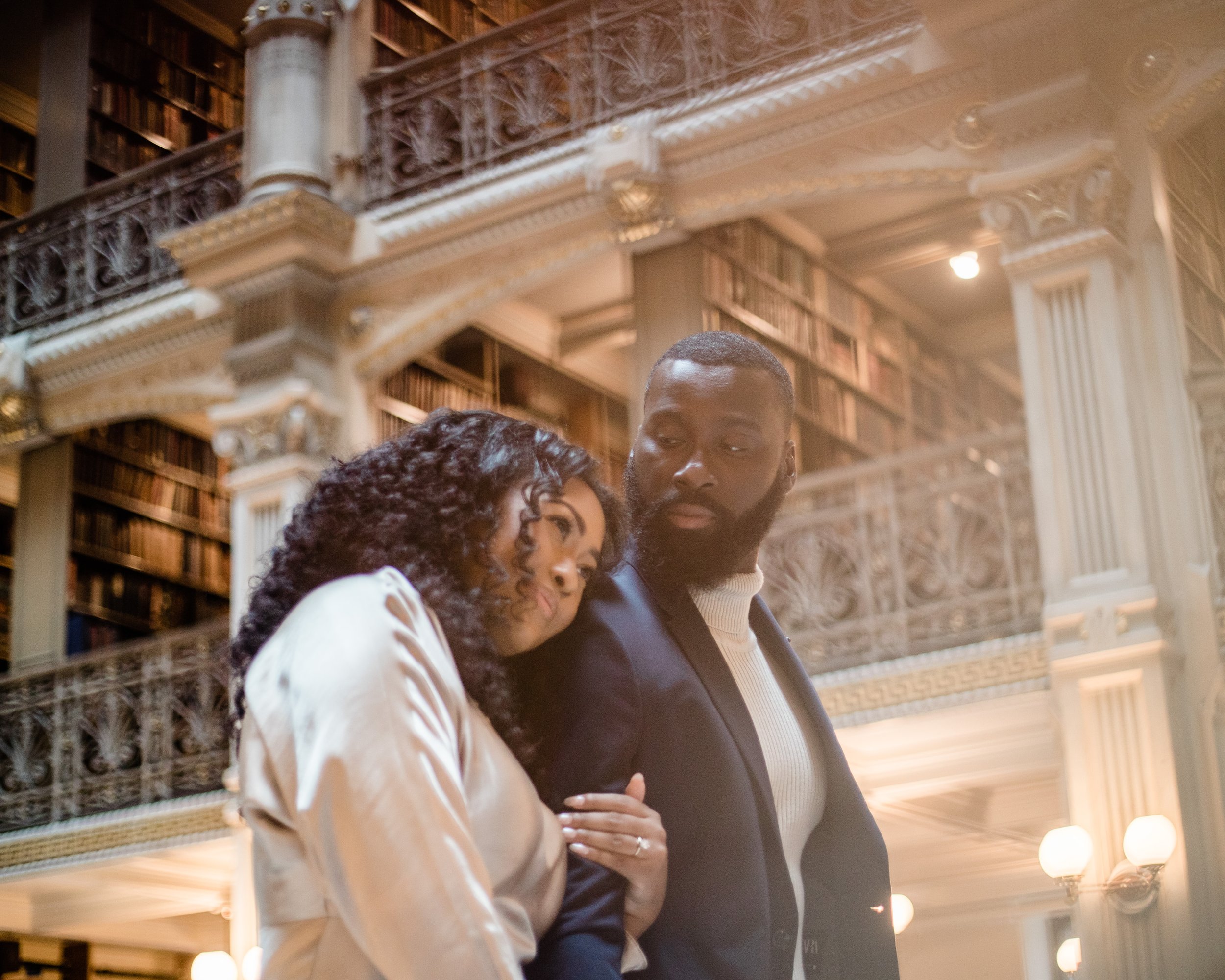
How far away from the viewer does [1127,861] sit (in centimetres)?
464

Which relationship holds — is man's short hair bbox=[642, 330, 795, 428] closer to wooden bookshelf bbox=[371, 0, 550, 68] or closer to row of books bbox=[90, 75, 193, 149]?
wooden bookshelf bbox=[371, 0, 550, 68]

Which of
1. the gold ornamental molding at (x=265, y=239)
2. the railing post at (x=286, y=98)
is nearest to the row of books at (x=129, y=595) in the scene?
the gold ornamental molding at (x=265, y=239)

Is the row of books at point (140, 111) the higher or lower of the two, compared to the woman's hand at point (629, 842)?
higher

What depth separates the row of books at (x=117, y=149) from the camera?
28.4 ft

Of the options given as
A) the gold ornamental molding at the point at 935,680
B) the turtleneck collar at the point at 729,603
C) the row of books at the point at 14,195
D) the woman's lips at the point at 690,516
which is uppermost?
the row of books at the point at 14,195

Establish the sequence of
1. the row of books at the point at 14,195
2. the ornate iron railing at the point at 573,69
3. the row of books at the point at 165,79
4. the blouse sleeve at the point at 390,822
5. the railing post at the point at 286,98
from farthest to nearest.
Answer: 1. the row of books at the point at 14,195
2. the row of books at the point at 165,79
3. the railing post at the point at 286,98
4. the ornate iron railing at the point at 573,69
5. the blouse sleeve at the point at 390,822

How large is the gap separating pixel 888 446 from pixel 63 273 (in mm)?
4487

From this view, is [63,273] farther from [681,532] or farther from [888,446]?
[681,532]

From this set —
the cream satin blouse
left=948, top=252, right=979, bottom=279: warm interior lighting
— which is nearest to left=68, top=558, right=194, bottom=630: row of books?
left=948, top=252, right=979, bottom=279: warm interior lighting

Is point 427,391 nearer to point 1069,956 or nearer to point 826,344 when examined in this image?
point 826,344

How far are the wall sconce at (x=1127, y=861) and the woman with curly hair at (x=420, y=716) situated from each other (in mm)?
3397

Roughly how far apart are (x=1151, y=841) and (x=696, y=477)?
11.0 feet

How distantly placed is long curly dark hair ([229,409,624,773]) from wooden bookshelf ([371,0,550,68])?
644 cm

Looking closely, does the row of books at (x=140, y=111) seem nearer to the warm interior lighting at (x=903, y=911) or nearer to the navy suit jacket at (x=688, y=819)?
the warm interior lighting at (x=903, y=911)
